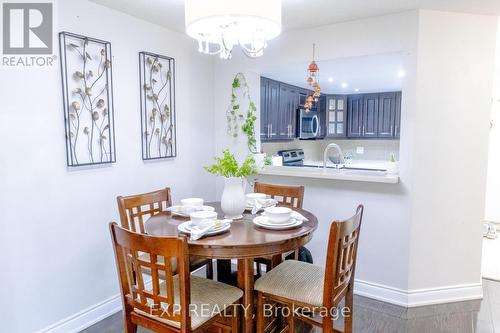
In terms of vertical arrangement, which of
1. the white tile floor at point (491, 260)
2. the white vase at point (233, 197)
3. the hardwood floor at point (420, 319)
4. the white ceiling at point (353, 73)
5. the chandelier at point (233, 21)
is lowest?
the hardwood floor at point (420, 319)

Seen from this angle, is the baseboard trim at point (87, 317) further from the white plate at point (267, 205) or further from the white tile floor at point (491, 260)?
the white tile floor at point (491, 260)

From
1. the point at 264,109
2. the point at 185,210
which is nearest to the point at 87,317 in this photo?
the point at 185,210

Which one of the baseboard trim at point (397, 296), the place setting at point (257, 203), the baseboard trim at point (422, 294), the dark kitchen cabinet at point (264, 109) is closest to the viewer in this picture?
the place setting at point (257, 203)

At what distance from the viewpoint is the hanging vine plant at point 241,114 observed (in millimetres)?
3420

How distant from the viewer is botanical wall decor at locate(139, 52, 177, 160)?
9.21 ft

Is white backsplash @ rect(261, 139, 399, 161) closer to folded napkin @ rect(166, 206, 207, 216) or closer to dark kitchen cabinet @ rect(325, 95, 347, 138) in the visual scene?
dark kitchen cabinet @ rect(325, 95, 347, 138)

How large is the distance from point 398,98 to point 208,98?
3825 mm

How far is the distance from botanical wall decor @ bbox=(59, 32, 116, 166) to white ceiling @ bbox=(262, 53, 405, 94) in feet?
Result: 5.17

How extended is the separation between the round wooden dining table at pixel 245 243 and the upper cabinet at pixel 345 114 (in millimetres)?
2846

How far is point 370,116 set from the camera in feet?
19.7

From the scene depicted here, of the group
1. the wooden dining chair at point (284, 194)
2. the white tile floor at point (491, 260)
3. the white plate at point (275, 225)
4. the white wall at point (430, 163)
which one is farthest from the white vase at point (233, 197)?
the white tile floor at point (491, 260)

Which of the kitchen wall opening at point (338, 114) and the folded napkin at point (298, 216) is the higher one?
the kitchen wall opening at point (338, 114)

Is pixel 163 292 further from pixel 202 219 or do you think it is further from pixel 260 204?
pixel 260 204

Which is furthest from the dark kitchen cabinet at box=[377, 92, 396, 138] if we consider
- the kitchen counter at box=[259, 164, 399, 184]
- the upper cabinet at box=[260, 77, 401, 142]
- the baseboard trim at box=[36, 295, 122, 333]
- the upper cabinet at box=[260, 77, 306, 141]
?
the baseboard trim at box=[36, 295, 122, 333]
